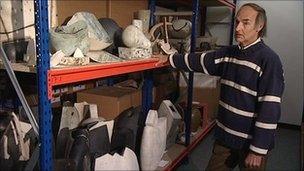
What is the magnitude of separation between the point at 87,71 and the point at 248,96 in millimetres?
938

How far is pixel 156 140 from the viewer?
2.11m

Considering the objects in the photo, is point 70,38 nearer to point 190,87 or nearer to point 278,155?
point 190,87

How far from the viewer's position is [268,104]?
1618mm

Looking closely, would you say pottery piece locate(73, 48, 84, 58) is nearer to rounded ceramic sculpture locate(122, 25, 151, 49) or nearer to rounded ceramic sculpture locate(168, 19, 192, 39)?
rounded ceramic sculpture locate(122, 25, 151, 49)

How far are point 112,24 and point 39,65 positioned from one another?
0.80 meters

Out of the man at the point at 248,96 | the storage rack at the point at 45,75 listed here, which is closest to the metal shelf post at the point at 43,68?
the storage rack at the point at 45,75

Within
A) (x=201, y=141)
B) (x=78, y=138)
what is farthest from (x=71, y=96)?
(x=201, y=141)

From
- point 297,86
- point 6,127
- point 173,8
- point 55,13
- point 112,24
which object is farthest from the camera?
point 173,8

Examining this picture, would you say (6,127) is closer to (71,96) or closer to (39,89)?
(39,89)

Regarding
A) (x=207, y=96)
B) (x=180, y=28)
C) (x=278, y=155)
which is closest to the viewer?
(x=180, y=28)

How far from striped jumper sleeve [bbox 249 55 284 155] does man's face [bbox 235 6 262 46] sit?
0.17 m

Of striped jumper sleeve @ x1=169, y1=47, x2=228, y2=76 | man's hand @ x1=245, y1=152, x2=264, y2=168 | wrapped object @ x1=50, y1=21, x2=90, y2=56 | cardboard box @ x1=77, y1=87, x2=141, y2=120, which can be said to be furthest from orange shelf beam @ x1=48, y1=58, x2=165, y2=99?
man's hand @ x1=245, y1=152, x2=264, y2=168

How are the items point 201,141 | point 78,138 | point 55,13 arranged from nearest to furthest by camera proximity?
point 78,138 < point 55,13 < point 201,141

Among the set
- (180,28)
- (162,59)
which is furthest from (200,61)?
(180,28)
